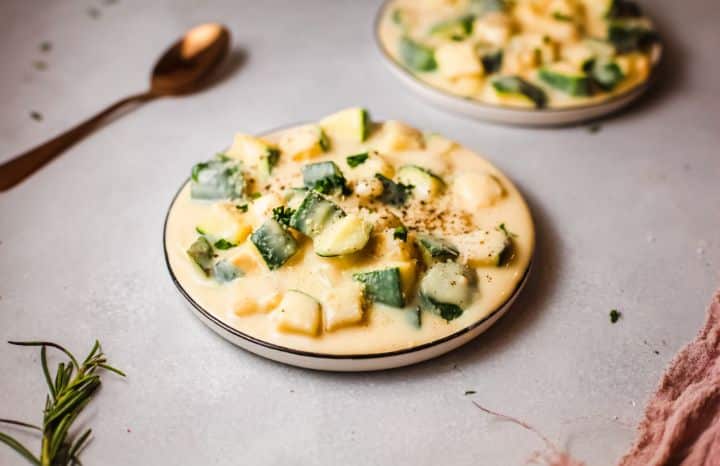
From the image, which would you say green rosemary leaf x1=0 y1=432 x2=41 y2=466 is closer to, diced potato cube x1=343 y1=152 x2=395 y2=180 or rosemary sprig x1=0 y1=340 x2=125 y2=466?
rosemary sprig x1=0 y1=340 x2=125 y2=466

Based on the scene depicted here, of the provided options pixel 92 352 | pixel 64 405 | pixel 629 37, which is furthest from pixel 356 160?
pixel 629 37

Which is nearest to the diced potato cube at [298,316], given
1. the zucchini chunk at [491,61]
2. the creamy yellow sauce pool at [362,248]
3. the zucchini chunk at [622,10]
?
the creamy yellow sauce pool at [362,248]

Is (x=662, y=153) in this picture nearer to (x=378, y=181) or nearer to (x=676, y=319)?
(x=676, y=319)

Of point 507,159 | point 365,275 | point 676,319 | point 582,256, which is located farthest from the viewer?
point 507,159

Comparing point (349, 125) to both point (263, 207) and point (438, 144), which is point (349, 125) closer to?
point (438, 144)

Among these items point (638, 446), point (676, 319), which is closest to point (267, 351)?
point (638, 446)
